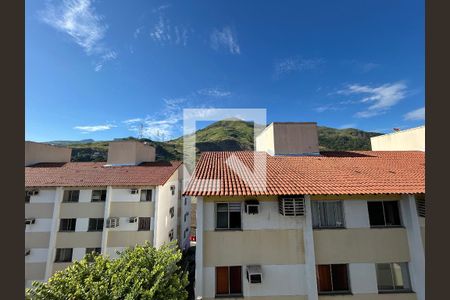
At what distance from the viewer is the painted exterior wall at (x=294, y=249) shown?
8117mm

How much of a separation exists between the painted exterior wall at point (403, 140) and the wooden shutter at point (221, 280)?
1588cm

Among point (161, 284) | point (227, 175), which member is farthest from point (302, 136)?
point (161, 284)

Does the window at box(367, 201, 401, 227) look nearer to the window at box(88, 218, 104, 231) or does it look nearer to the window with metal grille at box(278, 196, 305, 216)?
the window with metal grille at box(278, 196, 305, 216)

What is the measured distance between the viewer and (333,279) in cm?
845

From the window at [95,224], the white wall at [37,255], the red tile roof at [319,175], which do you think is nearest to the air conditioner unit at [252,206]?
the red tile roof at [319,175]

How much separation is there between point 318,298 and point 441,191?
19.6 ft

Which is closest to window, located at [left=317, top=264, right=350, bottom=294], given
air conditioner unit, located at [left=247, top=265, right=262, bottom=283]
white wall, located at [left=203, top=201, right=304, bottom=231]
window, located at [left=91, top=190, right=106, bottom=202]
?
white wall, located at [left=203, top=201, right=304, bottom=231]

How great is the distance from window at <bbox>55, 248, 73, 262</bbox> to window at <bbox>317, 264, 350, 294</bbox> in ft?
68.1

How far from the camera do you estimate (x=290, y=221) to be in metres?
8.59

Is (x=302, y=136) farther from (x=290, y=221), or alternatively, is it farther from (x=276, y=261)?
(x=276, y=261)

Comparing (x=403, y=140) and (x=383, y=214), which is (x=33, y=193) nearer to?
(x=383, y=214)

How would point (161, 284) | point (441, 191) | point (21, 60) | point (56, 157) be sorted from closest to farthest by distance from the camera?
point (21, 60) → point (441, 191) → point (161, 284) → point (56, 157)

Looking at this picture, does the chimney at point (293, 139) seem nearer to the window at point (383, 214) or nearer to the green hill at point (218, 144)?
the window at point (383, 214)

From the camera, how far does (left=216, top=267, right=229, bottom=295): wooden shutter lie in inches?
321
